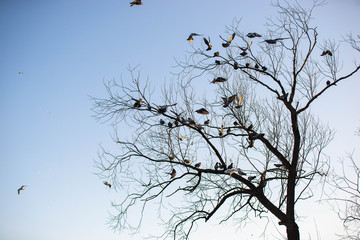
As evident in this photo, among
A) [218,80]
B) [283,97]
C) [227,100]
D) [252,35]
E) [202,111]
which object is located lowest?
[202,111]

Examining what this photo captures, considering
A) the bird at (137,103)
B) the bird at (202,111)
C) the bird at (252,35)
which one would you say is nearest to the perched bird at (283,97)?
the bird at (252,35)

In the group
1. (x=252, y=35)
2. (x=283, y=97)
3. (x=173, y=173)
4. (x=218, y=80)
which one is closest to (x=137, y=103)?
(x=173, y=173)

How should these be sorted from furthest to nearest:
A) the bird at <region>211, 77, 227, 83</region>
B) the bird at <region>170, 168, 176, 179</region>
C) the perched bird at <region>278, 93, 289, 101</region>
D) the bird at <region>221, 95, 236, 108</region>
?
the bird at <region>211, 77, 227, 83</region>, the perched bird at <region>278, 93, 289, 101</region>, the bird at <region>221, 95, 236, 108</region>, the bird at <region>170, 168, 176, 179</region>

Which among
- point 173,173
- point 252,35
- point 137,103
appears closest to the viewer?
point 173,173

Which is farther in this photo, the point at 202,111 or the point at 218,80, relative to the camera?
the point at 218,80

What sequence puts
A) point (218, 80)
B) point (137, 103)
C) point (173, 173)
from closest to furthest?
1. point (173, 173)
2. point (137, 103)
3. point (218, 80)

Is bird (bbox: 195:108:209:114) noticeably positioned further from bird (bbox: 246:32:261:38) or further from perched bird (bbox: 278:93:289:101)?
bird (bbox: 246:32:261:38)

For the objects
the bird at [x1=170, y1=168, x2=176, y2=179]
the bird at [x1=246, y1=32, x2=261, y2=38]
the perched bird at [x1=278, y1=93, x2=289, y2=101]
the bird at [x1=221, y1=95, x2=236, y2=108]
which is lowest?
the bird at [x1=170, y1=168, x2=176, y2=179]

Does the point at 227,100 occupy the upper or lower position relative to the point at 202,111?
upper

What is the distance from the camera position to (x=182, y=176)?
15.5ft

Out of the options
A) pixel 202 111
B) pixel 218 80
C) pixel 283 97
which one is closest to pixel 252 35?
pixel 218 80

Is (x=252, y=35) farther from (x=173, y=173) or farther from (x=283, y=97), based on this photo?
(x=173, y=173)

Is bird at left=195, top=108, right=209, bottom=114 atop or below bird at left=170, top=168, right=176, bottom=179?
atop

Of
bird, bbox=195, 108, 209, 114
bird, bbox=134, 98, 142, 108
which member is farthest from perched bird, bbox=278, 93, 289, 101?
bird, bbox=134, 98, 142, 108
